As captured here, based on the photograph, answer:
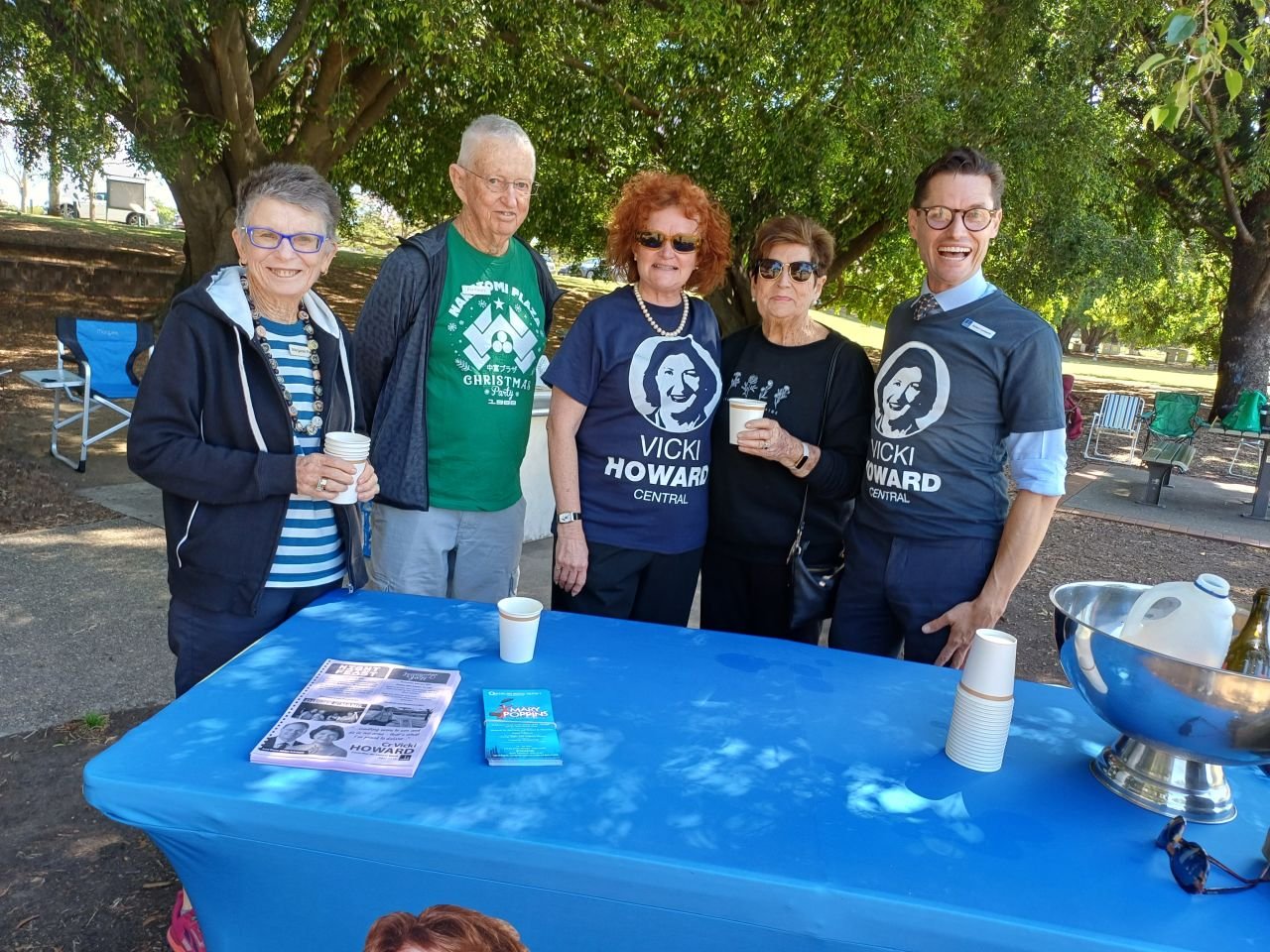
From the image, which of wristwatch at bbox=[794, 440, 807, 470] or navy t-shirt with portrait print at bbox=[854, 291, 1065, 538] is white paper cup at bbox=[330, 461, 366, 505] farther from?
navy t-shirt with portrait print at bbox=[854, 291, 1065, 538]

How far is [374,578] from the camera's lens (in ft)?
9.95

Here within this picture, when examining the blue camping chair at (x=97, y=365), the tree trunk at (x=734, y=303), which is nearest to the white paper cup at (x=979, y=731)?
the blue camping chair at (x=97, y=365)

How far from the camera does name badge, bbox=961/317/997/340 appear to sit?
246 cm

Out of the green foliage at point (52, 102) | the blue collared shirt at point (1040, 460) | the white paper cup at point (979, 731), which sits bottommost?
the white paper cup at point (979, 731)

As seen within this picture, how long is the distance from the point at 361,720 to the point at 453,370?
131cm

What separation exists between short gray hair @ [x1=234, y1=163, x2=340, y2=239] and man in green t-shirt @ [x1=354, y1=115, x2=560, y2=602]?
1.38 ft

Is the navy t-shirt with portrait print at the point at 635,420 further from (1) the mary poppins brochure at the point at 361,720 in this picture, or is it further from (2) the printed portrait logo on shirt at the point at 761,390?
(1) the mary poppins brochure at the point at 361,720

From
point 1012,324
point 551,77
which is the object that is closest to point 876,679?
point 1012,324

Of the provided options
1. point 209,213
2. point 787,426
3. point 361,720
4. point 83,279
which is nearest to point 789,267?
point 787,426

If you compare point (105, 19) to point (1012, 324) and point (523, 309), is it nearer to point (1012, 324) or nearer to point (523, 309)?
point (523, 309)

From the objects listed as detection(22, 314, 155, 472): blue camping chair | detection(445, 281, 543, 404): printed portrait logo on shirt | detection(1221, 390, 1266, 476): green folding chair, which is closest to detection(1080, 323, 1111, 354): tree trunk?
detection(1221, 390, 1266, 476): green folding chair

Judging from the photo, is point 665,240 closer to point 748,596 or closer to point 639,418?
point 639,418

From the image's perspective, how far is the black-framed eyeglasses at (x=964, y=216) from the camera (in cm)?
254

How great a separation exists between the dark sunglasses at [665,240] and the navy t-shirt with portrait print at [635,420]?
170mm
